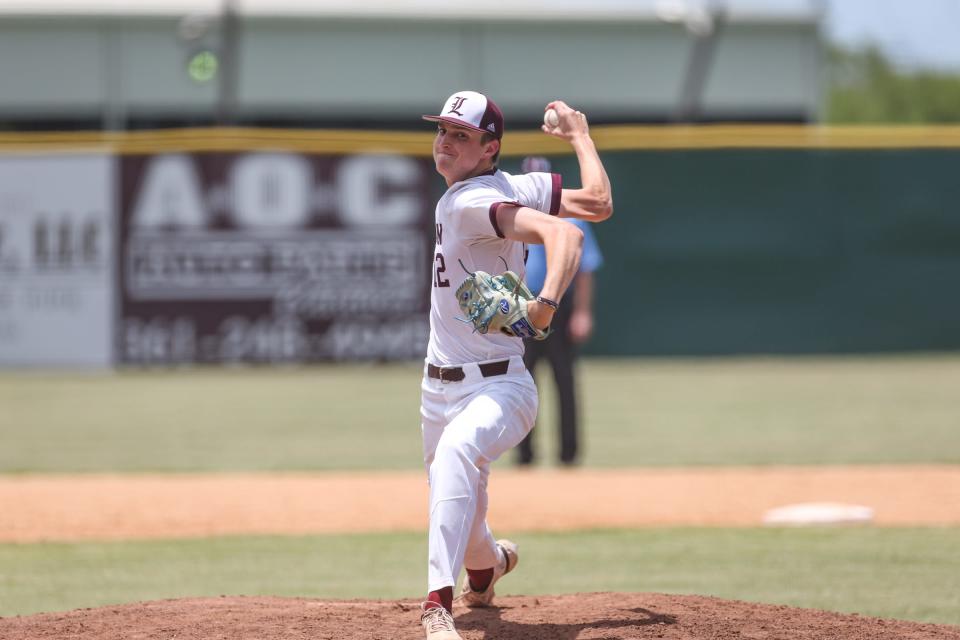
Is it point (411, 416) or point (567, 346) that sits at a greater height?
point (567, 346)

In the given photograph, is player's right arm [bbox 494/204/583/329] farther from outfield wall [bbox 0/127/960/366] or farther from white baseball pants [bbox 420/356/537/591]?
outfield wall [bbox 0/127/960/366]

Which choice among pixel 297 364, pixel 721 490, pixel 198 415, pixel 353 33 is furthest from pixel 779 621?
pixel 353 33

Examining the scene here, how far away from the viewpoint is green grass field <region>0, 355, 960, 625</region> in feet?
19.9

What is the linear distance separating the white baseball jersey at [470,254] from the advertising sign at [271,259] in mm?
10298

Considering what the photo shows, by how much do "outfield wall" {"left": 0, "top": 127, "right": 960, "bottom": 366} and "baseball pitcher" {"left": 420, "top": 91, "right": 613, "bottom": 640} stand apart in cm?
1044

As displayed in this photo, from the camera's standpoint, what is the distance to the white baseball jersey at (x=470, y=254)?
14.4 ft

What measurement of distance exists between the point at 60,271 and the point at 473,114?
1132 centimetres

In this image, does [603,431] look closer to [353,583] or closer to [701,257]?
[701,257]

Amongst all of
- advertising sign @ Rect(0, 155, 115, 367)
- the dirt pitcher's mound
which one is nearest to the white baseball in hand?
the dirt pitcher's mound

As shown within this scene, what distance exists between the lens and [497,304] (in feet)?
13.4

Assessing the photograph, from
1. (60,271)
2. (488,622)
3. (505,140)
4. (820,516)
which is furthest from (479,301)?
(60,271)

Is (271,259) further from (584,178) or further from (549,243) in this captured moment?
(549,243)

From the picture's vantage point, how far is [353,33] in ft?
74.4

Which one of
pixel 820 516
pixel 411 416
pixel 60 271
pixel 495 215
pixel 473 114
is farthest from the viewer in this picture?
pixel 60 271
